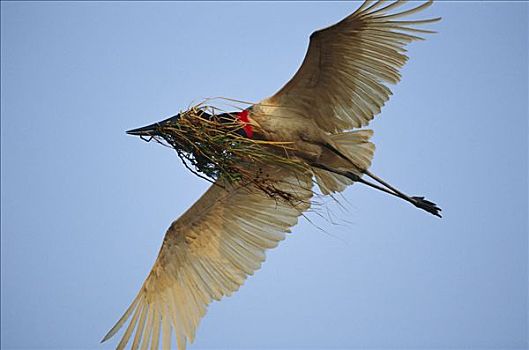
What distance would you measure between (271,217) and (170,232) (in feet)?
2.15

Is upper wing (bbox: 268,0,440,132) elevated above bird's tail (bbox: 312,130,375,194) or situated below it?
above

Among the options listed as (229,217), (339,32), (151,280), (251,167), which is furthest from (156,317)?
(339,32)

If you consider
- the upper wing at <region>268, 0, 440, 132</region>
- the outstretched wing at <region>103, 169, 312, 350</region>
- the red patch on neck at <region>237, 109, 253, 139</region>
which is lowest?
the outstretched wing at <region>103, 169, 312, 350</region>

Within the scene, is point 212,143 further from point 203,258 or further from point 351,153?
point 203,258

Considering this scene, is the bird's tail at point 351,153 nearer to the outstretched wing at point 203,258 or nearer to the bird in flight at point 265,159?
the bird in flight at point 265,159

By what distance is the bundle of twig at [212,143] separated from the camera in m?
4.11

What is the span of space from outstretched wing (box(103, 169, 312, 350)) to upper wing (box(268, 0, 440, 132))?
792 mm

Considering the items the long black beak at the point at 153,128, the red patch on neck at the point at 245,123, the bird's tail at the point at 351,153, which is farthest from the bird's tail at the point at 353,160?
the long black beak at the point at 153,128

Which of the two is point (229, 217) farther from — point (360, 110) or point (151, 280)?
point (360, 110)

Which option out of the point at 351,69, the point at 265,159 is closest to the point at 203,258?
the point at 265,159

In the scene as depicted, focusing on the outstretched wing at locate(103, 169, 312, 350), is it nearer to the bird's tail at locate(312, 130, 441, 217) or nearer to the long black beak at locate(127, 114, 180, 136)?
the bird's tail at locate(312, 130, 441, 217)

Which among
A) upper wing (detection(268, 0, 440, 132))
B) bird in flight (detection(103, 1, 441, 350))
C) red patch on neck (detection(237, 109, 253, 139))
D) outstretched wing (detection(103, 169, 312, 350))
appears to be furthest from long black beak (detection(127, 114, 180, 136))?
outstretched wing (detection(103, 169, 312, 350))

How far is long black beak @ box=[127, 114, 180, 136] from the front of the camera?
4.16 metres

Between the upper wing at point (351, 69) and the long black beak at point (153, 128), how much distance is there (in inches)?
22.8
